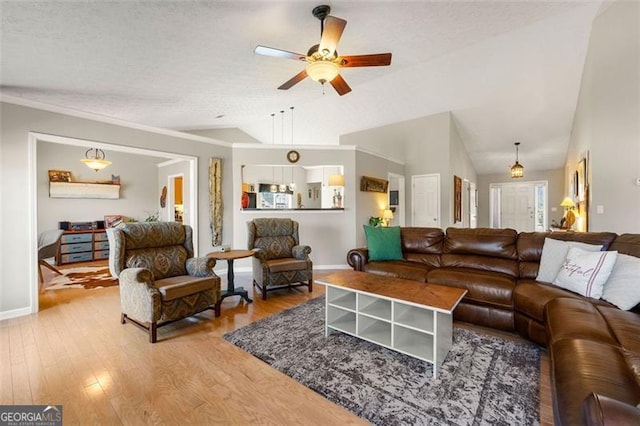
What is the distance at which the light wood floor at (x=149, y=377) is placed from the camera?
1.55 metres

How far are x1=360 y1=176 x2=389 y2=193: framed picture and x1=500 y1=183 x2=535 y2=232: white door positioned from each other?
18.5 feet

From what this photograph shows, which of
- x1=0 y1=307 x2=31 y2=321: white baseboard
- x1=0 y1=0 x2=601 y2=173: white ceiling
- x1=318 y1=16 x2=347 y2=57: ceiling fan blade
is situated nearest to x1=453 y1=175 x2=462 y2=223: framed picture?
x1=0 y1=0 x2=601 y2=173: white ceiling

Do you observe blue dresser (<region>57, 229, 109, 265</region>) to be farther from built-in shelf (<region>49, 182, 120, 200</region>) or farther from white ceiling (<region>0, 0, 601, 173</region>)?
white ceiling (<region>0, 0, 601, 173</region>)

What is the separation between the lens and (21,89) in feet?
10.8

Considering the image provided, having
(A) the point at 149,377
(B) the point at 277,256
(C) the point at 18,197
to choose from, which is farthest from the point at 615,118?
(C) the point at 18,197

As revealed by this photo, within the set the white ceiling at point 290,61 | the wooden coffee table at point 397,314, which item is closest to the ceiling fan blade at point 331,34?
the white ceiling at point 290,61

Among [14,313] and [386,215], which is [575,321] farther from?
[14,313]

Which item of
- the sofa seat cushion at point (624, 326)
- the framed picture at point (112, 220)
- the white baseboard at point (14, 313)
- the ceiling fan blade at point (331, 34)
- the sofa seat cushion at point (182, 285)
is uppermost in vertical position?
the ceiling fan blade at point (331, 34)

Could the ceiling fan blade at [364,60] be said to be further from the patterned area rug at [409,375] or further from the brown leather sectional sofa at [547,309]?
the patterned area rug at [409,375]

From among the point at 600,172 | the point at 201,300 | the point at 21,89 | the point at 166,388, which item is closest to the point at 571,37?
the point at 600,172

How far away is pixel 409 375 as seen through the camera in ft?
6.16

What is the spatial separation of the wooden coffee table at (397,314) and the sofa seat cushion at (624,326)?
811 millimetres

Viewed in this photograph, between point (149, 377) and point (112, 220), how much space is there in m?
6.35

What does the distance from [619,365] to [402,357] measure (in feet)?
3.98
